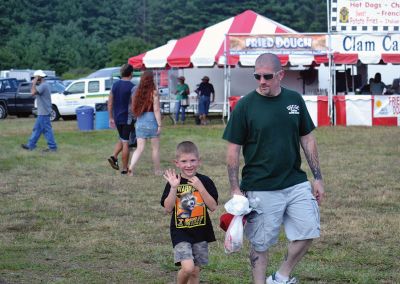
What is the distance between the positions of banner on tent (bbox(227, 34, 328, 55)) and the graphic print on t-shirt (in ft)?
63.7

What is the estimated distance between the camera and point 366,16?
981 inches

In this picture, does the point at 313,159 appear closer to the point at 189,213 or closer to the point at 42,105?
the point at 189,213

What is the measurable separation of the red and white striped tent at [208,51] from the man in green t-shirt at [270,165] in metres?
19.2

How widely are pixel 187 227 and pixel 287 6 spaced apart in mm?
81411

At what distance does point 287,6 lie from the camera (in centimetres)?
8556

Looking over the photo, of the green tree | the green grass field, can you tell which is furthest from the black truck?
the green tree

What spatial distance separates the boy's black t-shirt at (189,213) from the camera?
5812 mm

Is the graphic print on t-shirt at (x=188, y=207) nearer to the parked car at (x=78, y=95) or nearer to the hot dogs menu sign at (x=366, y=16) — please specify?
the hot dogs menu sign at (x=366, y=16)

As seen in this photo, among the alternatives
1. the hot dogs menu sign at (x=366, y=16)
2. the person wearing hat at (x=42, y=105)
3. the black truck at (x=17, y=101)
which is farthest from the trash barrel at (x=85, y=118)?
the black truck at (x=17, y=101)

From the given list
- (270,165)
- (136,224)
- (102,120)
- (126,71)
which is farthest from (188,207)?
(102,120)

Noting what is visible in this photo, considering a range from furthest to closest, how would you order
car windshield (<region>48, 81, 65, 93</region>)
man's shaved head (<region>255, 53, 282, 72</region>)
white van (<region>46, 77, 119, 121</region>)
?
1. car windshield (<region>48, 81, 65, 93</region>)
2. white van (<region>46, 77, 119, 121</region>)
3. man's shaved head (<region>255, 53, 282, 72</region>)

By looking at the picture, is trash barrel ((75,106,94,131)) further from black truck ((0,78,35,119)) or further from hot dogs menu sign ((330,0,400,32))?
black truck ((0,78,35,119))

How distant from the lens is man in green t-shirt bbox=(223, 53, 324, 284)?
19.4 ft

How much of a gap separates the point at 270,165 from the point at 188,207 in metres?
0.64
